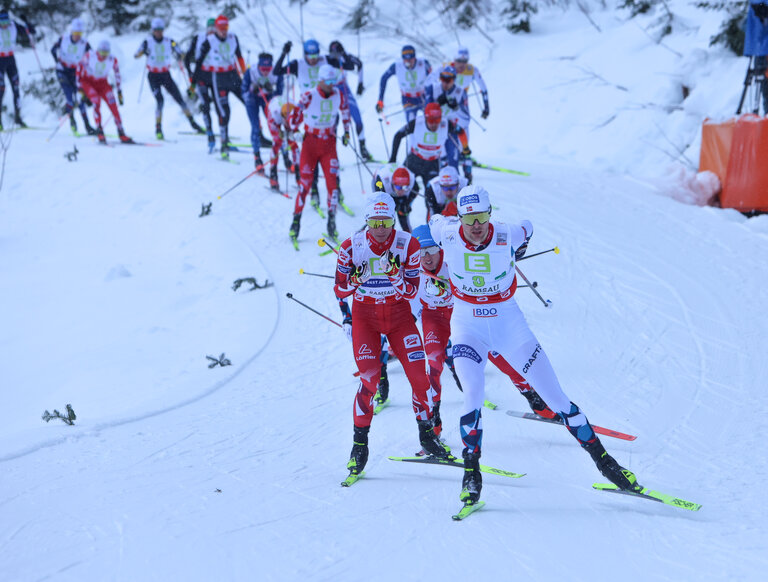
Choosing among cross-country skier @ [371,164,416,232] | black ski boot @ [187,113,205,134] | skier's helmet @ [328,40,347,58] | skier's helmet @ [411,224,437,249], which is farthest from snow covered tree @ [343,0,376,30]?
skier's helmet @ [411,224,437,249]

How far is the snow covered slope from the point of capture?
4.44 meters

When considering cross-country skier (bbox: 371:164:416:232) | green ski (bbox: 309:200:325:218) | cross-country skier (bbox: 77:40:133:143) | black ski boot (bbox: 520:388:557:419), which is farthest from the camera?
cross-country skier (bbox: 77:40:133:143)

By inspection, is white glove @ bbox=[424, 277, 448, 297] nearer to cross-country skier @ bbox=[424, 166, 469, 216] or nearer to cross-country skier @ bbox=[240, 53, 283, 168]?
cross-country skier @ bbox=[424, 166, 469, 216]

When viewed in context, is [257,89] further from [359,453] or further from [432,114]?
[359,453]

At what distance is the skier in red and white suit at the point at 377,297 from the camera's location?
17.4 feet

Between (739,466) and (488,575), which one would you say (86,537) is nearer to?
(488,575)

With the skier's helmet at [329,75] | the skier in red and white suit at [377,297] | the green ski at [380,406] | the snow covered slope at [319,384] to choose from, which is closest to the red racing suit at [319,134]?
the skier's helmet at [329,75]

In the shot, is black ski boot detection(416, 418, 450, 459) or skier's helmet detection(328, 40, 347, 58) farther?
skier's helmet detection(328, 40, 347, 58)

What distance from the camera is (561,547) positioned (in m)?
4.36

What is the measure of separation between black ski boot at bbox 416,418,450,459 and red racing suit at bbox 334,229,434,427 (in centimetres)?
19

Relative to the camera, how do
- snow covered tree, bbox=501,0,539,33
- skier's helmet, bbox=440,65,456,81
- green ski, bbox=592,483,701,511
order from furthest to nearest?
1. snow covered tree, bbox=501,0,539,33
2. skier's helmet, bbox=440,65,456,81
3. green ski, bbox=592,483,701,511

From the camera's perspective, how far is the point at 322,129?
10164mm

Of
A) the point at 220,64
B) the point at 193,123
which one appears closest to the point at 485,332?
the point at 220,64

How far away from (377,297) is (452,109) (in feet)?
20.8
